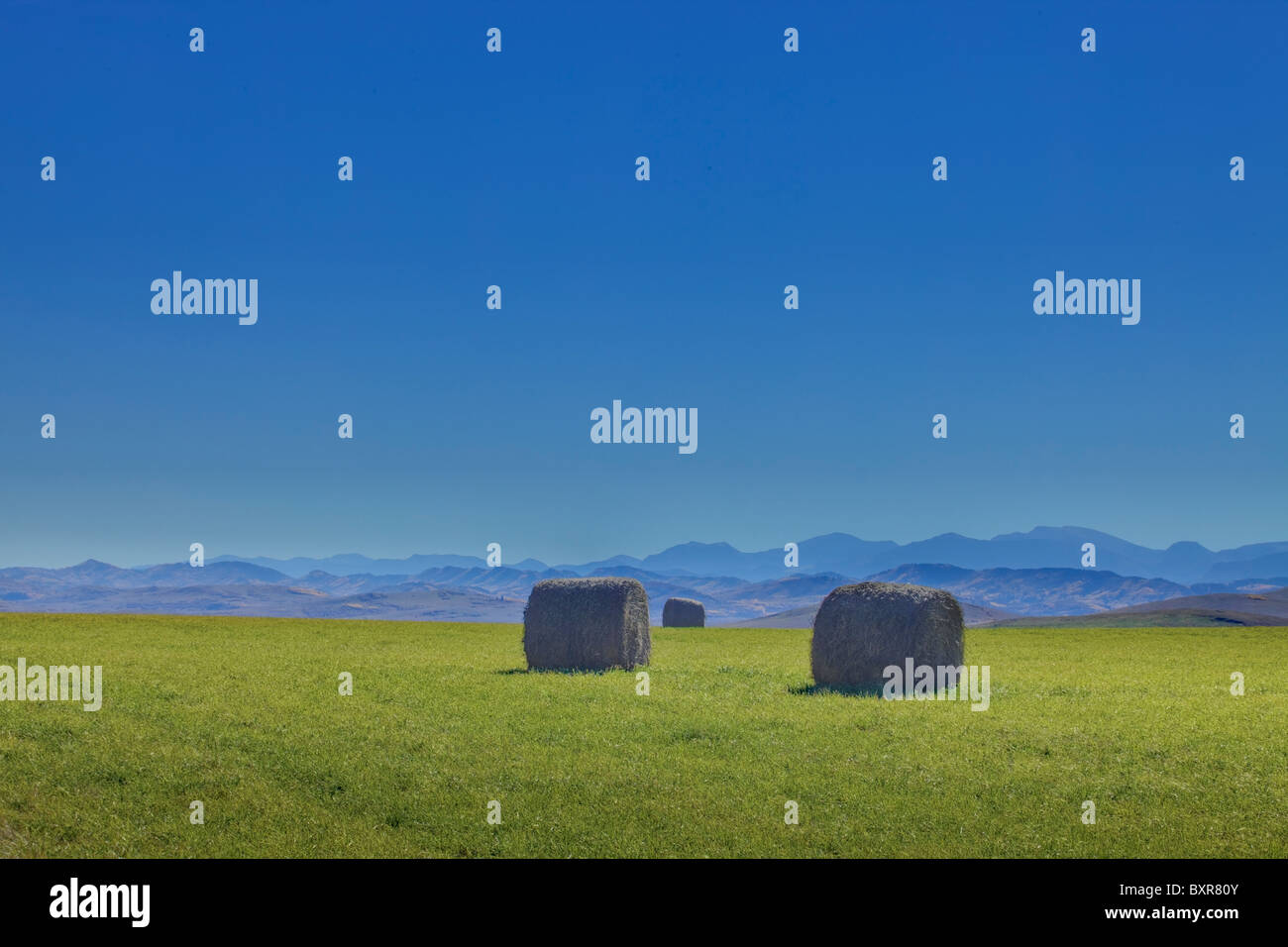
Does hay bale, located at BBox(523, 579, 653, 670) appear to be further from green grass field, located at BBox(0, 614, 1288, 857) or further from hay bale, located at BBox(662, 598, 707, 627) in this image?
hay bale, located at BBox(662, 598, 707, 627)

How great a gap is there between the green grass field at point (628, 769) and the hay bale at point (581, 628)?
3204mm

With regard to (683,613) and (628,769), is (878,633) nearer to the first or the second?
(628,769)

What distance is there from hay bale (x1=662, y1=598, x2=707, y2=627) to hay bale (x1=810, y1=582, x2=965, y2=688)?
33.4m

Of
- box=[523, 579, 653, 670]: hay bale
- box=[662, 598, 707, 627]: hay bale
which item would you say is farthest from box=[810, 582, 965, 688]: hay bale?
box=[662, 598, 707, 627]: hay bale

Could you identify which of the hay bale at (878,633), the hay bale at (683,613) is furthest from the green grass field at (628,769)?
the hay bale at (683,613)

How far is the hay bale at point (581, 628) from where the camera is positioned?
92.7 ft

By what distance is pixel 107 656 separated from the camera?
30.1 meters

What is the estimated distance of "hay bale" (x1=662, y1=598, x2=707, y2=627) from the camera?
2311 inches

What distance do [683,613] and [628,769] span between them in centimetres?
4454

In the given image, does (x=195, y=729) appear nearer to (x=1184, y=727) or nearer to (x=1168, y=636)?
(x=1184, y=727)

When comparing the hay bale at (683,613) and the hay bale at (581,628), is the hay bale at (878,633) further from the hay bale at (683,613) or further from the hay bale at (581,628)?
the hay bale at (683,613)

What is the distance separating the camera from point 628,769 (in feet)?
47.2

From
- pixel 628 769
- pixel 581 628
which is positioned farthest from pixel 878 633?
pixel 628 769
